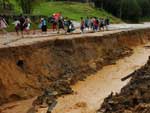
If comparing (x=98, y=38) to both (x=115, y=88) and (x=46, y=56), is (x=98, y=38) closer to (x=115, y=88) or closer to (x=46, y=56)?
(x=46, y=56)

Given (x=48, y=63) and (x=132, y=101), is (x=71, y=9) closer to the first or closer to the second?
(x=48, y=63)

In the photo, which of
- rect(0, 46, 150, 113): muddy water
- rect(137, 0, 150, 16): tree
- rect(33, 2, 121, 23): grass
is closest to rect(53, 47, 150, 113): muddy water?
rect(0, 46, 150, 113): muddy water

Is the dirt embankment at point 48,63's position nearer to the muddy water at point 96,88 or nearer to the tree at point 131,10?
the muddy water at point 96,88

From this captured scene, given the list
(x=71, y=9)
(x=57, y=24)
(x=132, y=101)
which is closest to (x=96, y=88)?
(x=132, y=101)

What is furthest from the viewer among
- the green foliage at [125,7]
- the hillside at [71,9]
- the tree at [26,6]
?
the green foliage at [125,7]

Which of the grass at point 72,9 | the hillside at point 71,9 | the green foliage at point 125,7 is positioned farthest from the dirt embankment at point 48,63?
the green foliage at point 125,7

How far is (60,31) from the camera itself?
46.2 metres

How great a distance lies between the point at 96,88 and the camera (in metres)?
32.4

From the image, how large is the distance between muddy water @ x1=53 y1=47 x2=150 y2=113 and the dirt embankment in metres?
0.90

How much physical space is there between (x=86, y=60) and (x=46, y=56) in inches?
239

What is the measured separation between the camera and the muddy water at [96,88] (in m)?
27.4

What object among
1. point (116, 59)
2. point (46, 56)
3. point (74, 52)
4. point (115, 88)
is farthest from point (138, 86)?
point (116, 59)

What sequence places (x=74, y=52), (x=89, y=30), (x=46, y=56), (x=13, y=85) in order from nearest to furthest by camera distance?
(x=13, y=85) → (x=46, y=56) → (x=74, y=52) → (x=89, y=30)

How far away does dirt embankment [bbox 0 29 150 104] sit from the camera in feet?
100
